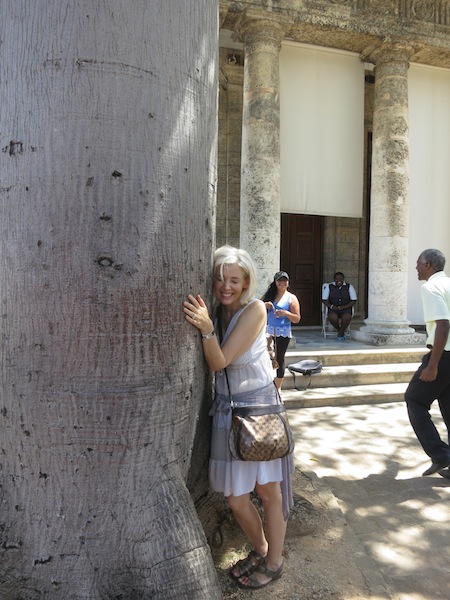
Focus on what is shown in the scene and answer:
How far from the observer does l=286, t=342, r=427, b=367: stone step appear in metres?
7.71

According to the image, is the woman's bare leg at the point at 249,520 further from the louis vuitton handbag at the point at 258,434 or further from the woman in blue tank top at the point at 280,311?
the woman in blue tank top at the point at 280,311

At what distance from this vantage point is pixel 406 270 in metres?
9.44

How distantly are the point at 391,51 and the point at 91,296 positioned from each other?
9.54 m

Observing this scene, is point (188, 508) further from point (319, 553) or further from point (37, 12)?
point (37, 12)

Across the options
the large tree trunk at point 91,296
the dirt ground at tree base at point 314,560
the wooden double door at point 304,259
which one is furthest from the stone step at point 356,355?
the large tree trunk at point 91,296

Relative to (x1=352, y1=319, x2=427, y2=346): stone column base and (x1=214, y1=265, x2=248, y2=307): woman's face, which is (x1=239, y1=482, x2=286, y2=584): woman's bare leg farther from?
(x1=352, y1=319, x2=427, y2=346): stone column base

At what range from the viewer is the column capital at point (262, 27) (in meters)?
8.30

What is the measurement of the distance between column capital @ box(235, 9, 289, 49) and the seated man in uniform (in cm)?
466

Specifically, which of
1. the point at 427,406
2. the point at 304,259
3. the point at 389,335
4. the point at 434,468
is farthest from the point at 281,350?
the point at 304,259

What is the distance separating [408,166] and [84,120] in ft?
29.2

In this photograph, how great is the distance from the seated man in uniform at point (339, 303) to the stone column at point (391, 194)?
67 centimetres

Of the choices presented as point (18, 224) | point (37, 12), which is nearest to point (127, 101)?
point (37, 12)

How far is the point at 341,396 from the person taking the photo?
6.59 metres

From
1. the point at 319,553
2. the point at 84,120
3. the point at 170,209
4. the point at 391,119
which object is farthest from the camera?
the point at 391,119
